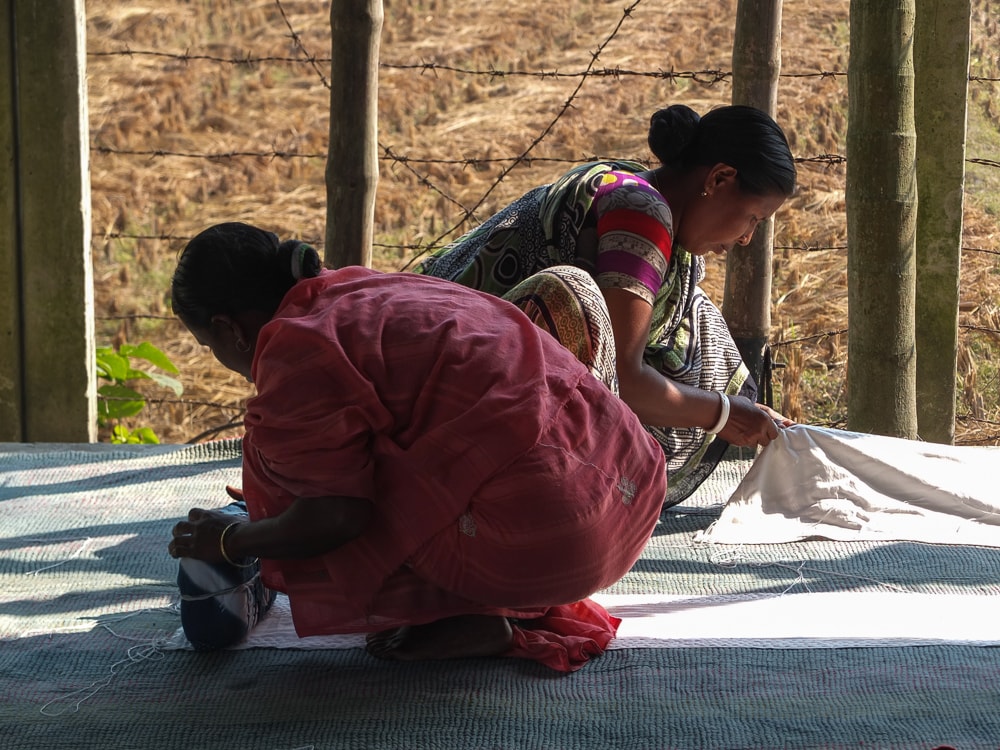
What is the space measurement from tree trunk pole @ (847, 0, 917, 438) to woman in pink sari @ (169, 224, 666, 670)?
141 centimetres

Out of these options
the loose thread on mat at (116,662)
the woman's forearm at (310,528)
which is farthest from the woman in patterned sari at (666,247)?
the loose thread on mat at (116,662)

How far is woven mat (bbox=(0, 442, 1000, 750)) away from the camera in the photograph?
188cm

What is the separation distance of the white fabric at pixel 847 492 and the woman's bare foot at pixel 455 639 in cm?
88

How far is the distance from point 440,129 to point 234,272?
6.42m

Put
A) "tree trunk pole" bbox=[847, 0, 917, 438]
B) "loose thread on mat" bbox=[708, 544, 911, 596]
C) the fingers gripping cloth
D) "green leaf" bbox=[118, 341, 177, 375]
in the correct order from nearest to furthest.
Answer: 1. the fingers gripping cloth
2. "loose thread on mat" bbox=[708, 544, 911, 596]
3. "tree trunk pole" bbox=[847, 0, 917, 438]
4. "green leaf" bbox=[118, 341, 177, 375]

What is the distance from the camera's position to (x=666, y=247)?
8.50ft

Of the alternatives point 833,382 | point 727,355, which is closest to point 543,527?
point 727,355

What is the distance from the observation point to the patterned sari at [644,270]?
2.60 metres

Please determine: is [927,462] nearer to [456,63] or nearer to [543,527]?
[543,527]

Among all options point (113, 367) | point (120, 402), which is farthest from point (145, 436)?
point (113, 367)

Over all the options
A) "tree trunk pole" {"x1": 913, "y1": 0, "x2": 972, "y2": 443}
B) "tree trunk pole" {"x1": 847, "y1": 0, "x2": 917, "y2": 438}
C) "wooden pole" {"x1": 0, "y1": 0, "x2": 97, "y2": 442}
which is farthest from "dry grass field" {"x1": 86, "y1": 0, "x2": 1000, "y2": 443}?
"wooden pole" {"x1": 0, "y1": 0, "x2": 97, "y2": 442}

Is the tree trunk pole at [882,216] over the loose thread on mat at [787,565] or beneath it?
over

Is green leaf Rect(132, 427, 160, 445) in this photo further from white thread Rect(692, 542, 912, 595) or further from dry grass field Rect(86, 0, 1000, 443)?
white thread Rect(692, 542, 912, 595)

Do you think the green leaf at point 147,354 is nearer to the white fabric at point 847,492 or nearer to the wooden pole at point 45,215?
the wooden pole at point 45,215
